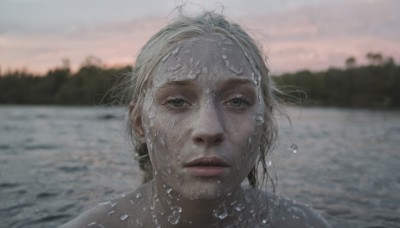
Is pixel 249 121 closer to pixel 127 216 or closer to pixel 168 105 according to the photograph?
pixel 168 105

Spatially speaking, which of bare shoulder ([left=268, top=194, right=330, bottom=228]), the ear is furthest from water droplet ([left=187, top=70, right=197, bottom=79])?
bare shoulder ([left=268, top=194, right=330, bottom=228])

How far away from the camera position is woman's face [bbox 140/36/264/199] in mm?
2365

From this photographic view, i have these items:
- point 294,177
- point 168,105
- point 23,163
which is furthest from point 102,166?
point 168,105

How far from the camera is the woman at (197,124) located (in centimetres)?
240

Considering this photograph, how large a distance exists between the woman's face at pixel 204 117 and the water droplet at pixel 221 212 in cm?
38

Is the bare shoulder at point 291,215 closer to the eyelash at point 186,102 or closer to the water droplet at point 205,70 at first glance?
the eyelash at point 186,102

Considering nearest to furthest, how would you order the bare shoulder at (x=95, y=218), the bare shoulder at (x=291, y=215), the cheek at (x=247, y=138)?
the cheek at (x=247, y=138) < the bare shoulder at (x=95, y=218) < the bare shoulder at (x=291, y=215)

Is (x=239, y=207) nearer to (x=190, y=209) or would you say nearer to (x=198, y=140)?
(x=190, y=209)

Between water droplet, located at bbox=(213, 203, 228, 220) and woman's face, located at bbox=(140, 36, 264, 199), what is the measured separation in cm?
38

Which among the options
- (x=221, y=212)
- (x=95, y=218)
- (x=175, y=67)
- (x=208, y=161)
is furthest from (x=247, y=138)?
(x=95, y=218)

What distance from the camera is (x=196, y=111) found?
2.48 metres

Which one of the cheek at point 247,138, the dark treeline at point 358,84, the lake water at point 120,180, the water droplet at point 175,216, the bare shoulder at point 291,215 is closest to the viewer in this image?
the cheek at point 247,138

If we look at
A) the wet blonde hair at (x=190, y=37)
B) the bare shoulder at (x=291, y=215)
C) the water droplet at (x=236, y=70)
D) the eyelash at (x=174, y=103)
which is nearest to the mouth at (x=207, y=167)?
the eyelash at (x=174, y=103)

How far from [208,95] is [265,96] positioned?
24.9 inches
